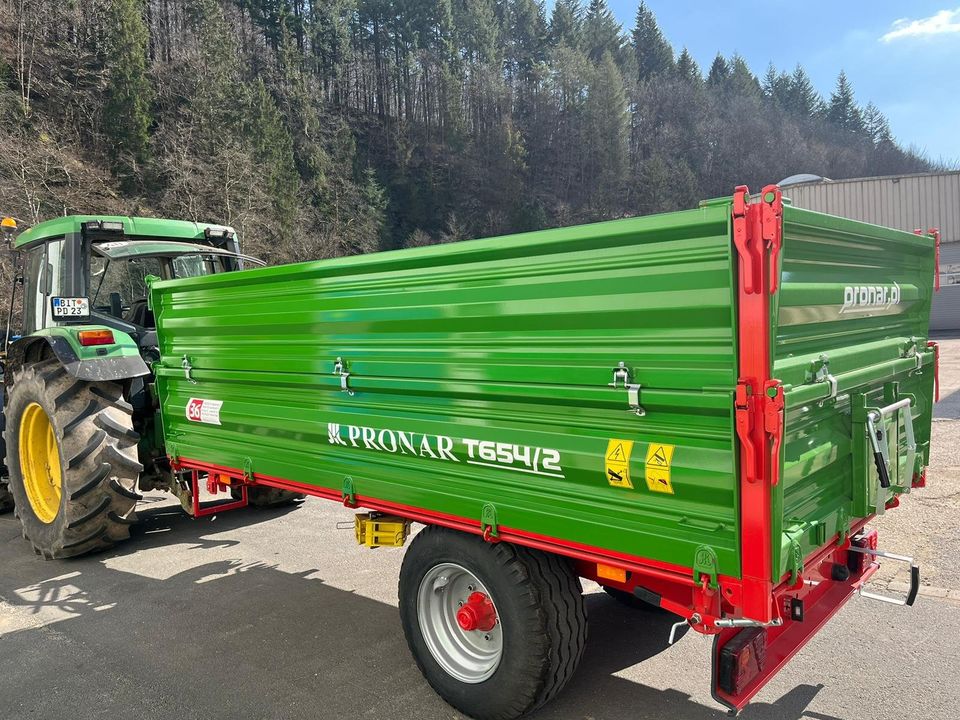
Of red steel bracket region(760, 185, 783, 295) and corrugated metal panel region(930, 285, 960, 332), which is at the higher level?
red steel bracket region(760, 185, 783, 295)

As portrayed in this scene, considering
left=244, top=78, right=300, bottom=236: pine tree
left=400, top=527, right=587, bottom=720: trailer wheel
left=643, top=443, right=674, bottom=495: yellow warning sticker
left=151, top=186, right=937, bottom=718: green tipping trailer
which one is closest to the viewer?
left=151, top=186, right=937, bottom=718: green tipping trailer

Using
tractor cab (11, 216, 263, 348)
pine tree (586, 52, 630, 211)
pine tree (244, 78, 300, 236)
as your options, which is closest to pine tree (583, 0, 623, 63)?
pine tree (586, 52, 630, 211)

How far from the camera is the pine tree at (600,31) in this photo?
6178 cm

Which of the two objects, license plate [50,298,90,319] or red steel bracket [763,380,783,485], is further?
→ license plate [50,298,90,319]

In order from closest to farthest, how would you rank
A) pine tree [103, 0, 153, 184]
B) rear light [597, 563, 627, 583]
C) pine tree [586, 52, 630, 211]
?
1. rear light [597, 563, 627, 583]
2. pine tree [103, 0, 153, 184]
3. pine tree [586, 52, 630, 211]

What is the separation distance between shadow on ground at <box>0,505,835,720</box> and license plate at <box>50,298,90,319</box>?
1868 mm

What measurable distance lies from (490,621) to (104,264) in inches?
170

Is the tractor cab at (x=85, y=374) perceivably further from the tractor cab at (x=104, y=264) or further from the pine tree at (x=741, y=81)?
the pine tree at (x=741, y=81)

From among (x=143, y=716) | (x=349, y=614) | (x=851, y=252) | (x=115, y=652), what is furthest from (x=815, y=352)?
(x=115, y=652)

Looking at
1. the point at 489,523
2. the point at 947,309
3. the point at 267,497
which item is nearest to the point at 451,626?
the point at 489,523

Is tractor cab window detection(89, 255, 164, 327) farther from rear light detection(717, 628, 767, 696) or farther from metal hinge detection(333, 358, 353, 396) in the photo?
rear light detection(717, 628, 767, 696)

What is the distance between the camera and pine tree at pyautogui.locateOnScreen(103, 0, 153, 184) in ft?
77.4

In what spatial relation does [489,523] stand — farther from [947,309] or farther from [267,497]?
[947,309]

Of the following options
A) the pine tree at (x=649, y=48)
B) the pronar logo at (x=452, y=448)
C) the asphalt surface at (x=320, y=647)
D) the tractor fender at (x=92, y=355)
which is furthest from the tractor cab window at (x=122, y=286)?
the pine tree at (x=649, y=48)
